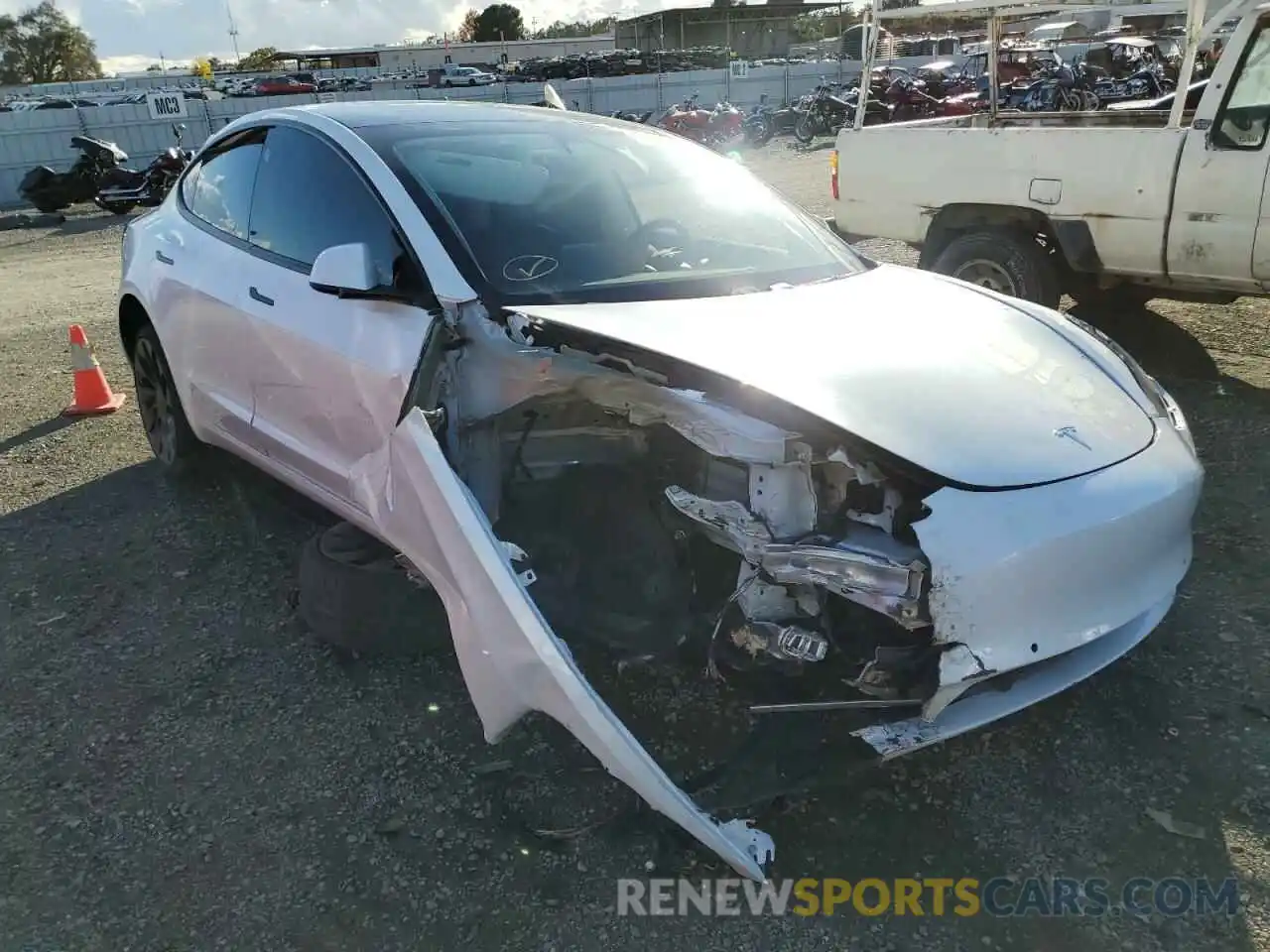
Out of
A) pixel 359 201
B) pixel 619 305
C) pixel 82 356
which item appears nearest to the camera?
pixel 619 305

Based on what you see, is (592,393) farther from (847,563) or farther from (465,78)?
(465,78)

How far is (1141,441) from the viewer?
2.72 metres

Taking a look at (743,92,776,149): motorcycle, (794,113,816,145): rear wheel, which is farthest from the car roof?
(743,92,776,149): motorcycle

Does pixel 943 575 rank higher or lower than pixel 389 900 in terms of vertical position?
higher

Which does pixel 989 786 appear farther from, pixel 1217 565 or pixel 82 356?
pixel 82 356

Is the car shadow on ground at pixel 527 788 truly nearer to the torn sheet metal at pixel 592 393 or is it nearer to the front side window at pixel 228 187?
the torn sheet metal at pixel 592 393

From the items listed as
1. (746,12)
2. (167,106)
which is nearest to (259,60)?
(746,12)

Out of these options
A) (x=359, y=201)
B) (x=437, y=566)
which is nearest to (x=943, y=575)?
(x=437, y=566)

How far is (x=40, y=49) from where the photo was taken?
232 feet

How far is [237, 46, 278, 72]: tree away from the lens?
3164 inches

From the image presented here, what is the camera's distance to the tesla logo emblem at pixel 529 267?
307 cm

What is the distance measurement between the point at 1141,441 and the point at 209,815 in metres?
2.74

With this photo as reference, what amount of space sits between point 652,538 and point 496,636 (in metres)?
0.71

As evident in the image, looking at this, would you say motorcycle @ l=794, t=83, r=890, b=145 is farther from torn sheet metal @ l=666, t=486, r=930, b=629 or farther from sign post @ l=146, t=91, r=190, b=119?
torn sheet metal @ l=666, t=486, r=930, b=629
